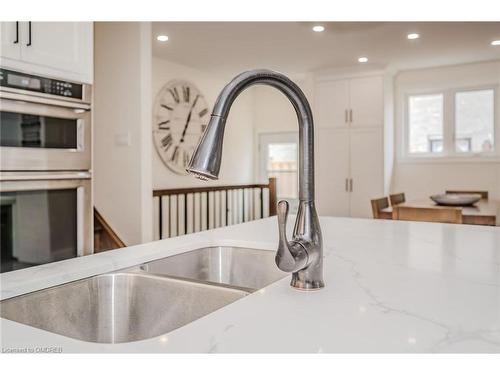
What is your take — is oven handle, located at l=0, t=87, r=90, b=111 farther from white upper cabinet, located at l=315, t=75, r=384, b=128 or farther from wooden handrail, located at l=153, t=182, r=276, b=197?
white upper cabinet, located at l=315, t=75, r=384, b=128

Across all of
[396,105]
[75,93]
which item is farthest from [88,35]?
[396,105]

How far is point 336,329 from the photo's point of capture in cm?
64

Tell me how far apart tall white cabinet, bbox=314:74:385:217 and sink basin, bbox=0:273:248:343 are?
15.4 feet

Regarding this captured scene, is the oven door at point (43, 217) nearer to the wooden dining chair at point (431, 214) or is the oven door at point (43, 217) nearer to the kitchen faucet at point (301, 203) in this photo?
the kitchen faucet at point (301, 203)

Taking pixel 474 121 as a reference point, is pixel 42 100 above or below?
below

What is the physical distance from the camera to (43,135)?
2020mm

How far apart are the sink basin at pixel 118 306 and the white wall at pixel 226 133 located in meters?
3.93

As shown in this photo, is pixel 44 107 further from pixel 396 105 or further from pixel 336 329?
pixel 396 105

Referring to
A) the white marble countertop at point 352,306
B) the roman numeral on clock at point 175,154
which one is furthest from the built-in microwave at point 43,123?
the roman numeral on clock at point 175,154

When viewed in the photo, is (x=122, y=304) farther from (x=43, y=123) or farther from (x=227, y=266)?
(x=43, y=123)

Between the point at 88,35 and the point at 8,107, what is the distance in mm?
630

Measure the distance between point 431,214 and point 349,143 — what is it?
278cm

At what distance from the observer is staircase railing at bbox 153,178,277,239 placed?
15.5 feet

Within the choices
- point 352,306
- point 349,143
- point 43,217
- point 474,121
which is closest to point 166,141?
point 349,143
